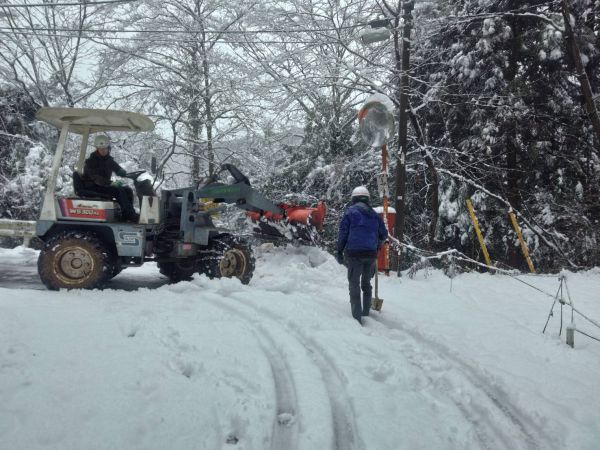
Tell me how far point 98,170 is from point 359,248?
4338 millimetres

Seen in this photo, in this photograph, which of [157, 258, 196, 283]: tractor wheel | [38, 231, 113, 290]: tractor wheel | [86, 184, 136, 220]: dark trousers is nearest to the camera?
[38, 231, 113, 290]: tractor wheel

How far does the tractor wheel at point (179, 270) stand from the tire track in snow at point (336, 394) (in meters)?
3.24

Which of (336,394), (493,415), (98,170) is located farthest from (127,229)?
(493,415)

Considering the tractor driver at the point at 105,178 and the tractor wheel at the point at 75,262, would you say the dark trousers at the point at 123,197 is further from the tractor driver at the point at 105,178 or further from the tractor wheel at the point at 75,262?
the tractor wheel at the point at 75,262

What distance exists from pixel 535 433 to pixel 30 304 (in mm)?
5136

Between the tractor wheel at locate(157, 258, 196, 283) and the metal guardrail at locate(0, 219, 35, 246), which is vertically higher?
the metal guardrail at locate(0, 219, 35, 246)

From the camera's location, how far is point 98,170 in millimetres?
7016

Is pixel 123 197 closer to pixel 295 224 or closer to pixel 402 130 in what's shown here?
pixel 295 224

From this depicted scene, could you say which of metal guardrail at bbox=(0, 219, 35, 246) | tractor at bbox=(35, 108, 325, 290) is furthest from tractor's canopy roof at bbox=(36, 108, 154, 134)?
metal guardrail at bbox=(0, 219, 35, 246)

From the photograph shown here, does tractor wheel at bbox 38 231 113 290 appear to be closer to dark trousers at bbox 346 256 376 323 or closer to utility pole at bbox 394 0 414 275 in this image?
dark trousers at bbox 346 256 376 323

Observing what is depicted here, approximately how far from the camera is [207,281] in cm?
711

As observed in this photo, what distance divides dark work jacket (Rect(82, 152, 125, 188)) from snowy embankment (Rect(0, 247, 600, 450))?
1829 mm

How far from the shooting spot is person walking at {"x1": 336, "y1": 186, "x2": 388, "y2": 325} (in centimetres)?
554

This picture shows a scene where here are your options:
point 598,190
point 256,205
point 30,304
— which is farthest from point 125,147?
point 598,190
